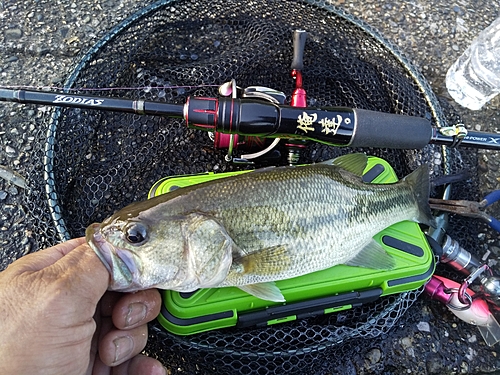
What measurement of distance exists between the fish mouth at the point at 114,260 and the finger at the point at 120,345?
314mm

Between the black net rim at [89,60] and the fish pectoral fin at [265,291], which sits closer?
the fish pectoral fin at [265,291]

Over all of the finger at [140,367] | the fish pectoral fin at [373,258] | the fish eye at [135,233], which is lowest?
the finger at [140,367]

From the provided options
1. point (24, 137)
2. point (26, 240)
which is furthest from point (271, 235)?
point (24, 137)

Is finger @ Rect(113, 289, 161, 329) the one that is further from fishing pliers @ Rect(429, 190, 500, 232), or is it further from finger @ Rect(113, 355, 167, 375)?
fishing pliers @ Rect(429, 190, 500, 232)

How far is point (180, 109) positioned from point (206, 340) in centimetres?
135

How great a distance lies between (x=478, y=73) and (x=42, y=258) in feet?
12.1

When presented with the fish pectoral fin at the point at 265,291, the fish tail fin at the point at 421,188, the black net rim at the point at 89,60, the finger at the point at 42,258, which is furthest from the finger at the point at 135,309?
the fish tail fin at the point at 421,188

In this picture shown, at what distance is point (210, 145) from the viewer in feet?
9.65

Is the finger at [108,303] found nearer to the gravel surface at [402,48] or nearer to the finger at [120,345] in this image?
the finger at [120,345]

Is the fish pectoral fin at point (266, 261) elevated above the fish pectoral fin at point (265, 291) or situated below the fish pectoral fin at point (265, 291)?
above

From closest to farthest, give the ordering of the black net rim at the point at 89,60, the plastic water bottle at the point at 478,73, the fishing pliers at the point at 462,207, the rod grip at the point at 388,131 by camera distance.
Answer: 1. the rod grip at the point at 388,131
2. the black net rim at the point at 89,60
3. the fishing pliers at the point at 462,207
4. the plastic water bottle at the point at 478,73

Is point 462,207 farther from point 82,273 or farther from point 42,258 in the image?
point 42,258

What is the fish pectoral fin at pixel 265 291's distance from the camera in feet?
7.05

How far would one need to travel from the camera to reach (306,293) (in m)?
2.32
